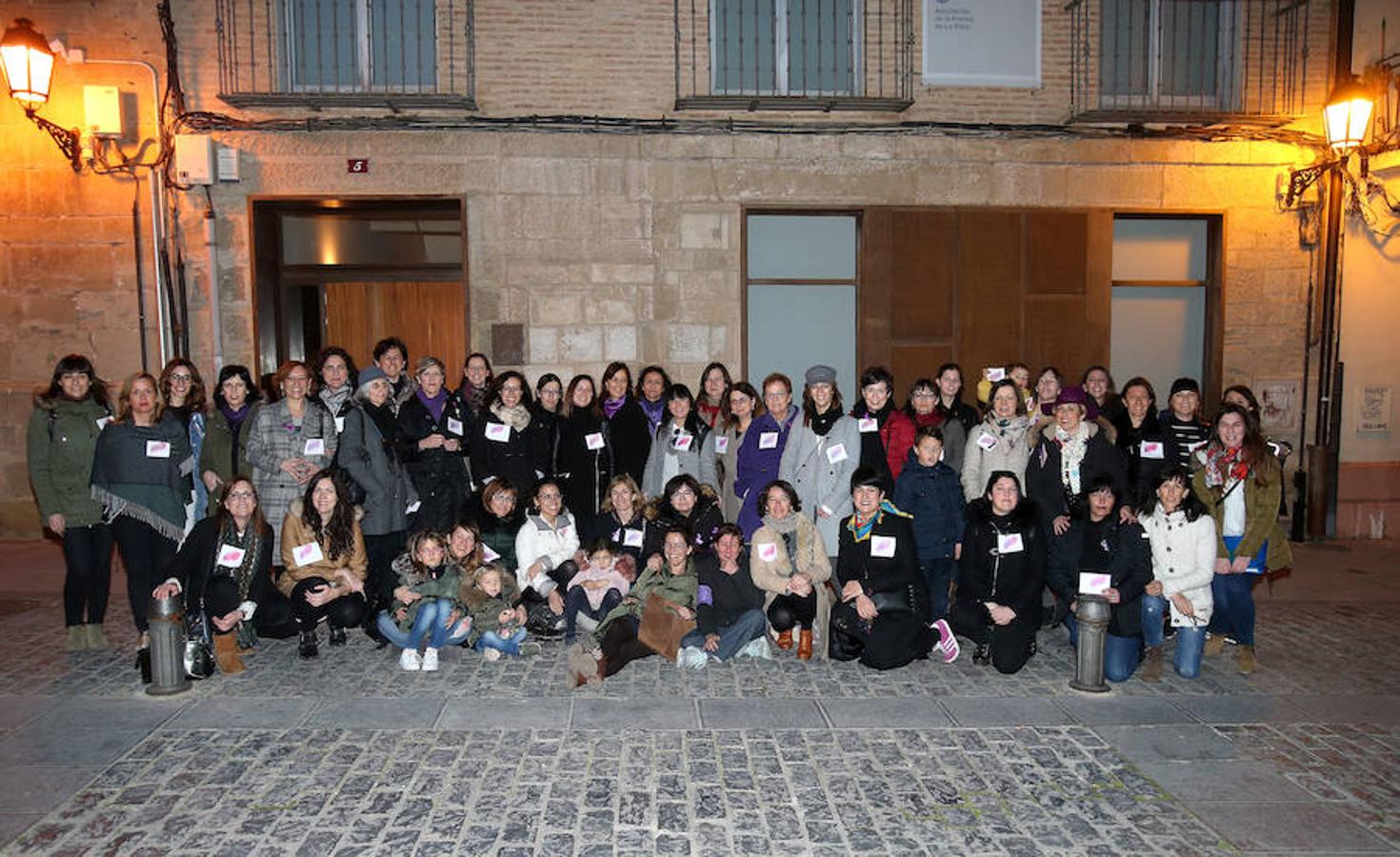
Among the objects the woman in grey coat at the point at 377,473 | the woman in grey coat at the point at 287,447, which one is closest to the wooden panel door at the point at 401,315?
the woman in grey coat at the point at 377,473

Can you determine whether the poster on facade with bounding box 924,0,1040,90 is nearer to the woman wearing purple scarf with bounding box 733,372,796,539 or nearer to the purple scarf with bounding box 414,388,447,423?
the woman wearing purple scarf with bounding box 733,372,796,539

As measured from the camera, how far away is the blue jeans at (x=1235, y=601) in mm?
6324

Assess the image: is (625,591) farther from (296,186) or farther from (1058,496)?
(296,186)

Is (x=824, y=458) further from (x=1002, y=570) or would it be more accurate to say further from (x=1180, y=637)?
(x=1180, y=637)

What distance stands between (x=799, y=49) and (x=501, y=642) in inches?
312

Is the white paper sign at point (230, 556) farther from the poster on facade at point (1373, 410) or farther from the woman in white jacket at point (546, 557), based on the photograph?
the poster on facade at point (1373, 410)

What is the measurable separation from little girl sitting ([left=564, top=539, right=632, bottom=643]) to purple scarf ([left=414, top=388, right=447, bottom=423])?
73.7 inches

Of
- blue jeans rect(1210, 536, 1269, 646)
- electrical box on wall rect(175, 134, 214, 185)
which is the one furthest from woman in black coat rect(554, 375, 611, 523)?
electrical box on wall rect(175, 134, 214, 185)

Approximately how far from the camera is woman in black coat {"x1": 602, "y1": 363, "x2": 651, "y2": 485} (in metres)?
7.93

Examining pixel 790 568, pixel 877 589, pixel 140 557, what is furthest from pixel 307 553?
pixel 877 589

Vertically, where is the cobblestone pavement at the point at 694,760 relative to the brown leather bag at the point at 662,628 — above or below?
below

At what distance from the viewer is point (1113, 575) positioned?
6234mm

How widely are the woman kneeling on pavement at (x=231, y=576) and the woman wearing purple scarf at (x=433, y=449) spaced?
1200mm

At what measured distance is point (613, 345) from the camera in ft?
34.7
